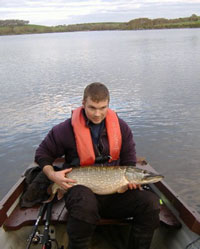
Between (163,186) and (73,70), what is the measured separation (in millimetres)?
18832

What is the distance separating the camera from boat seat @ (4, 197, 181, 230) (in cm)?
339

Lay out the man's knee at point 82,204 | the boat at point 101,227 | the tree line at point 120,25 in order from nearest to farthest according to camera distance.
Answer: the man's knee at point 82,204, the boat at point 101,227, the tree line at point 120,25

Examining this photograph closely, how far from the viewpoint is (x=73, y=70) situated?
71.6 ft

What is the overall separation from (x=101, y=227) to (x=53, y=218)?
749mm

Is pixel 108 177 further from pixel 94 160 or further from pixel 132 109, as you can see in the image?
pixel 132 109

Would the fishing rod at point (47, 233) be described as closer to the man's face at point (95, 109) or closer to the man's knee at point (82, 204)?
the man's knee at point (82, 204)

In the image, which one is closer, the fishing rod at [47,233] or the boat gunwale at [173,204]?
the fishing rod at [47,233]

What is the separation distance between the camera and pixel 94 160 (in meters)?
3.41

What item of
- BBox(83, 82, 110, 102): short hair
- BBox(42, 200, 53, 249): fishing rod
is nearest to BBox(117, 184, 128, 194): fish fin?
BBox(42, 200, 53, 249): fishing rod

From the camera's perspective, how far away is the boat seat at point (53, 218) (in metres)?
3.39

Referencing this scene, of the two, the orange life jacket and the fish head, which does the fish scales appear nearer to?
the fish head

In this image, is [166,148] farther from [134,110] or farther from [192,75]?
[192,75]

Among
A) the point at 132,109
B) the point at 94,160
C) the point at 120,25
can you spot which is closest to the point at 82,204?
the point at 94,160

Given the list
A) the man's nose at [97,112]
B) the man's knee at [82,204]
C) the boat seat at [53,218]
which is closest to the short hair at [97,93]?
the man's nose at [97,112]
